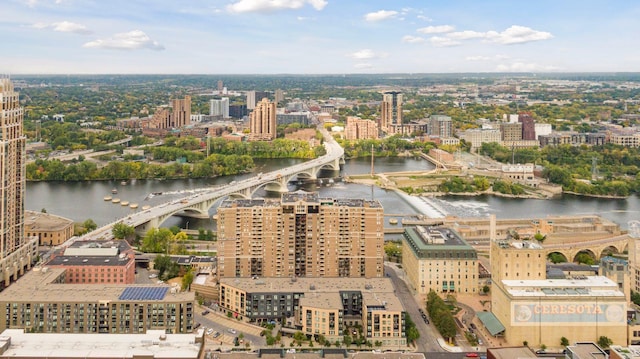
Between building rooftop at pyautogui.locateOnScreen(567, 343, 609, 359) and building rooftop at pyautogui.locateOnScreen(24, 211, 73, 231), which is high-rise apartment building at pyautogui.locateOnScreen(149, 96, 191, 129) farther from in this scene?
building rooftop at pyautogui.locateOnScreen(567, 343, 609, 359)

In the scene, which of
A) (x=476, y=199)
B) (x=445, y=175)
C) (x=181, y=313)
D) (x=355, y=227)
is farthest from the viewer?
(x=445, y=175)

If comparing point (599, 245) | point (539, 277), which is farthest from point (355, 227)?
point (599, 245)

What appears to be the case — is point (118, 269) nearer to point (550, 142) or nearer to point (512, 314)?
point (512, 314)

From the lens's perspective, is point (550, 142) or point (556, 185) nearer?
point (556, 185)

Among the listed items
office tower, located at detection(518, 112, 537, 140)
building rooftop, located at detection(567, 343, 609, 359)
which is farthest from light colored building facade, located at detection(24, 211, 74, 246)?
office tower, located at detection(518, 112, 537, 140)

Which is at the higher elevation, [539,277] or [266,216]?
[266,216]

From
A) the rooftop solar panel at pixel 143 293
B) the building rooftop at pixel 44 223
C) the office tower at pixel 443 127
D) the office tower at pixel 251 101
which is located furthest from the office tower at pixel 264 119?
the rooftop solar panel at pixel 143 293

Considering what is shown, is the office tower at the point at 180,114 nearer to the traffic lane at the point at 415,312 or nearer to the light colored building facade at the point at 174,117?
the light colored building facade at the point at 174,117
